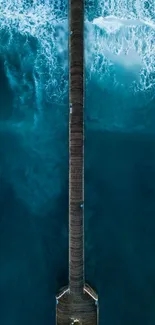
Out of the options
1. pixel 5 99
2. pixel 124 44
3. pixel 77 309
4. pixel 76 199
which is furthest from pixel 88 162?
pixel 77 309

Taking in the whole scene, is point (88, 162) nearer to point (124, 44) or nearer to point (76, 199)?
point (76, 199)

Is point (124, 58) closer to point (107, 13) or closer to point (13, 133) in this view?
point (107, 13)

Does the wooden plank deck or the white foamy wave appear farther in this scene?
the white foamy wave

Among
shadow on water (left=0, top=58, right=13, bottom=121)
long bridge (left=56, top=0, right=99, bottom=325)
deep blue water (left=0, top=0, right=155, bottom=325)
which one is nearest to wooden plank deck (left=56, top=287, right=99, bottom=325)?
long bridge (left=56, top=0, right=99, bottom=325)

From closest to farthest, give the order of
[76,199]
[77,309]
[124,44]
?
1. [76,199]
2. [77,309]
3. [124,44]

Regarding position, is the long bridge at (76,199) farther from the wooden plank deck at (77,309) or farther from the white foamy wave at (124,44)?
the white foamy wave at (124,44)

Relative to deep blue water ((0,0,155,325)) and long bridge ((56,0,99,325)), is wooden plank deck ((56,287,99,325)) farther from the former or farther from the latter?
deep blue water ((0,0,155,325))
